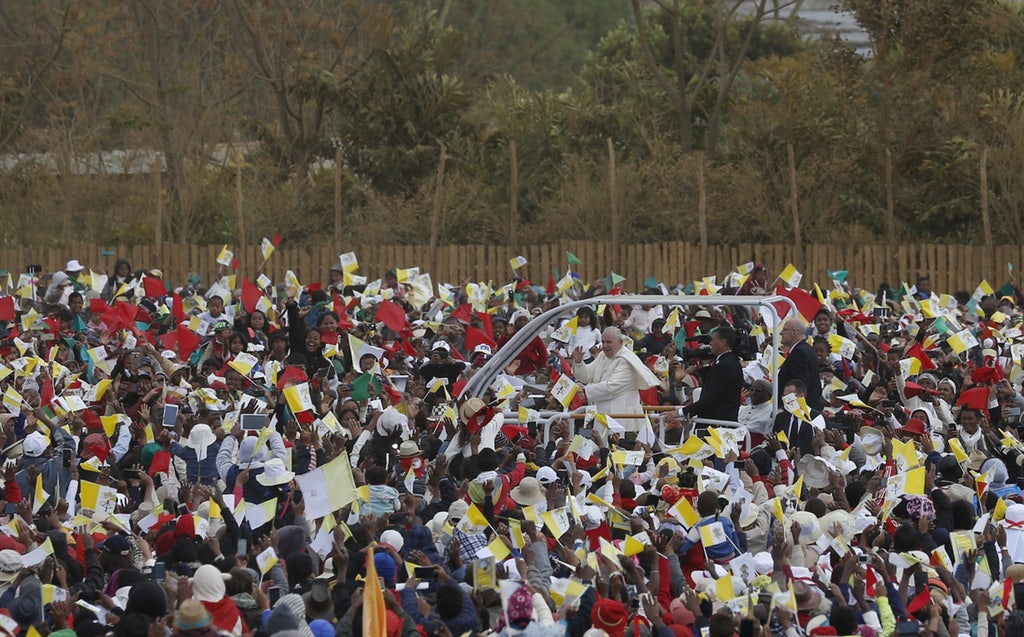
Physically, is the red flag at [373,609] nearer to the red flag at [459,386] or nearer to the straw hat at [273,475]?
the straw hat at [273,475]

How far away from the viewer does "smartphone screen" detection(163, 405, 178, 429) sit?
12617 millimetres

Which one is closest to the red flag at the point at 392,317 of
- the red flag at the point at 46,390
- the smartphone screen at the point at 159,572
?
the red flag at the point at 46,390

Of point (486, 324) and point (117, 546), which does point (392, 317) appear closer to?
point (486, 324)

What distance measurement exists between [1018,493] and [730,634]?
3.83 meters

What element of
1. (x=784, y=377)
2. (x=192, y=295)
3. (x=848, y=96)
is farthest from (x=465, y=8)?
(x=784, y=377)

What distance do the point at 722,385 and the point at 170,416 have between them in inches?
153

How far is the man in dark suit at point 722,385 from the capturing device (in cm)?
1202

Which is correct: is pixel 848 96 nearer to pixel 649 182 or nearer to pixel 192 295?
pixel 649 182

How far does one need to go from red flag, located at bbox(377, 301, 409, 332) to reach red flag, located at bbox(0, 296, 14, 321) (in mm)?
3833

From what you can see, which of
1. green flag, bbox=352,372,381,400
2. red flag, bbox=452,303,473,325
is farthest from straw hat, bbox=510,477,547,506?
red flag, bbox=452,303,473,325

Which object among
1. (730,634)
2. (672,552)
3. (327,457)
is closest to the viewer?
(730,634)

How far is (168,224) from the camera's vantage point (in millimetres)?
30719

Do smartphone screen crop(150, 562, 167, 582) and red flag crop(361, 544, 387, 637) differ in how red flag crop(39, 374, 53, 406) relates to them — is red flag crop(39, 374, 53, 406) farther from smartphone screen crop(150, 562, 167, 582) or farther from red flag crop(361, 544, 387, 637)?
red flag crop(361, 544, 387, 637)

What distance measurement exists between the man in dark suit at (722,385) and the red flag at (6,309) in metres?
8.52
